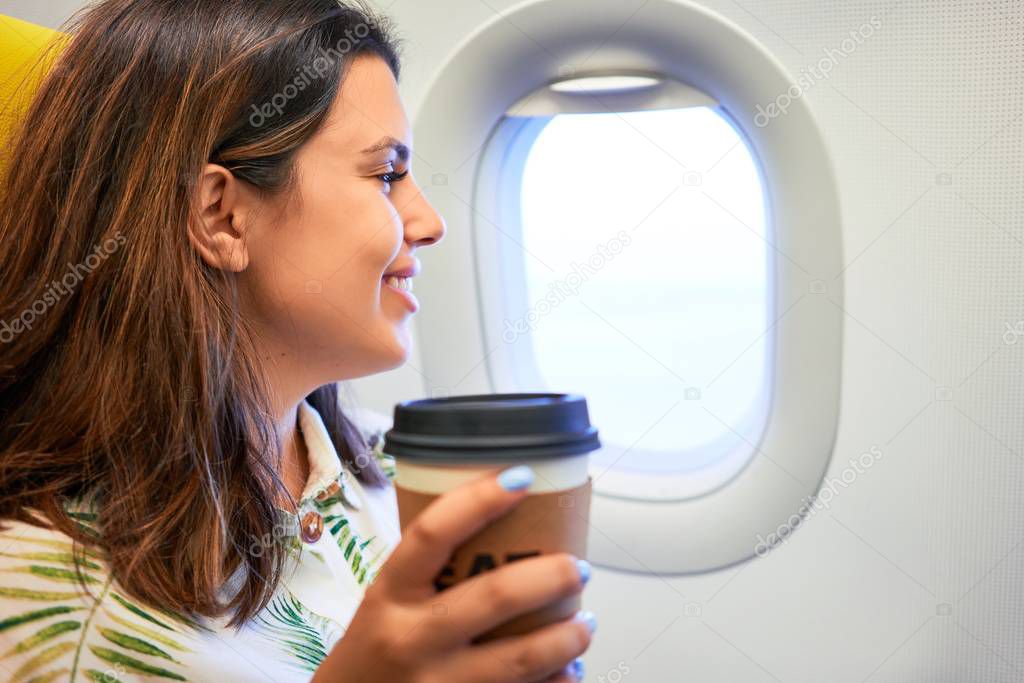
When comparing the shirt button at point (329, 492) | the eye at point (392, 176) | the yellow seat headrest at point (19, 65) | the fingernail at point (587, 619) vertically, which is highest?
the yellow seat headrest at point (19, 65)

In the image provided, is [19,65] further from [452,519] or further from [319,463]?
[452,519]

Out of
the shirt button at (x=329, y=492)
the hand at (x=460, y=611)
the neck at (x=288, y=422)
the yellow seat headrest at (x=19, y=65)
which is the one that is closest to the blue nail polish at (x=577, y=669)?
the hand at (x=460, y=611)

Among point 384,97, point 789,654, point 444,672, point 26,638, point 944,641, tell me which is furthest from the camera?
point 789,654

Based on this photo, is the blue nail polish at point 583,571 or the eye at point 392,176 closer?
the blue nail polish at point 583,571

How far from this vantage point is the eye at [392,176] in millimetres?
1307

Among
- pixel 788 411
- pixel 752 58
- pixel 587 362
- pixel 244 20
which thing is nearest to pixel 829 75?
pixel 752 58

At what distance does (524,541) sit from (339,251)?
64 cm

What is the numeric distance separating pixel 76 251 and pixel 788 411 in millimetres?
1323

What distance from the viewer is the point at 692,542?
1.97m

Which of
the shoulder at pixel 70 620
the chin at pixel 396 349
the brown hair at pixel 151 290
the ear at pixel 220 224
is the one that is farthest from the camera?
the chin at pixel 396 349

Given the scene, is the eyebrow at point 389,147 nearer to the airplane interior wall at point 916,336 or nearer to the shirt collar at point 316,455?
the shirt collar at point 316,455

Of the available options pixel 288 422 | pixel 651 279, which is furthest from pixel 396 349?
pixel 651 279

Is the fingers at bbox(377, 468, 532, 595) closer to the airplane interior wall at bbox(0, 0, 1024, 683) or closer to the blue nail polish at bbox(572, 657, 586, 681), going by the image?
the blue nail polish at bbox(572, 657, 586, 681)

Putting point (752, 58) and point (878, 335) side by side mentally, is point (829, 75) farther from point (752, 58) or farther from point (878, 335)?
point (878, 335)
